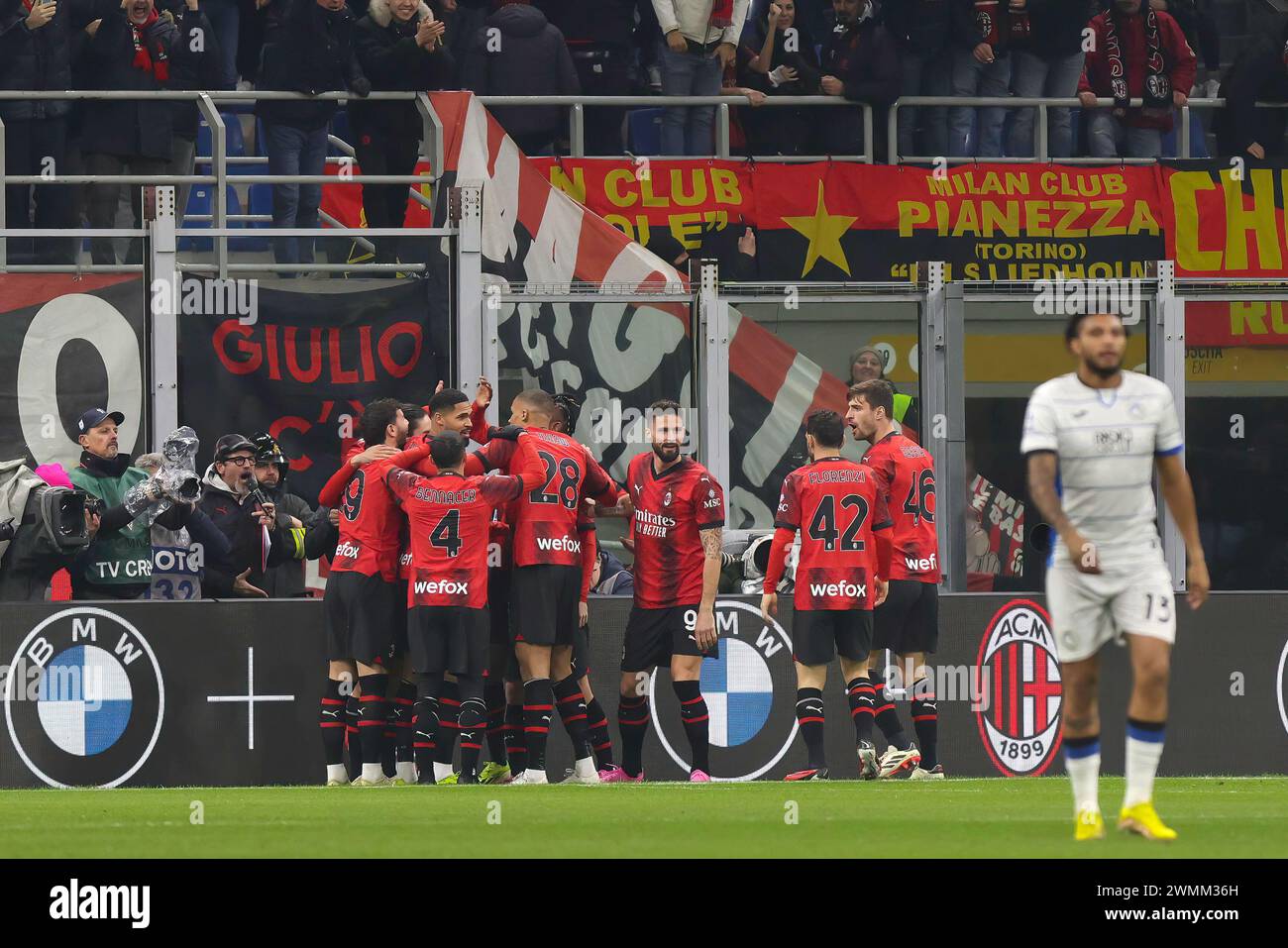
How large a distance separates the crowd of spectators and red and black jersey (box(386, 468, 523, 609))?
366 cm

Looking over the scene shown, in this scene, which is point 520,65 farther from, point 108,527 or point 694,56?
point 108,527

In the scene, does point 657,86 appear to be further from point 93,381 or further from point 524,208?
point 93,381

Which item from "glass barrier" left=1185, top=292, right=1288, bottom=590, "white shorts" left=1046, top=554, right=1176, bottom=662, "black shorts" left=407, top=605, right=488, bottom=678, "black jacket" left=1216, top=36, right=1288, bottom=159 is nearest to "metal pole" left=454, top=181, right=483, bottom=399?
"black shorts" left=407, top=605, right=488, bottom=678

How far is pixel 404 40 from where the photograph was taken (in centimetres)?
1712

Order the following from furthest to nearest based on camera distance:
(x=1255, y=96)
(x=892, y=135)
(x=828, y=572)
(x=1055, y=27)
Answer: (x=1255, y=96), (x=1055, y=27), (x=892, y=135), (x=828, y=572)

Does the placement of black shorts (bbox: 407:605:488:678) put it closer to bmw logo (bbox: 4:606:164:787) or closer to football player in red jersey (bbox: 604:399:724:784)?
football player in red jersey (bbox: 604:399:724:784)

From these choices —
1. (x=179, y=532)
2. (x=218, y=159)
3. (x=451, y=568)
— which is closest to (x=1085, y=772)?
(x=451, y=568)

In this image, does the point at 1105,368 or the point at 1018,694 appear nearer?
the point at 1105,368

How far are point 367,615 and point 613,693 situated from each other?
2.25m

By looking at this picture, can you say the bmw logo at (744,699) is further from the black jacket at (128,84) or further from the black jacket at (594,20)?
the black jacket at (594,20)

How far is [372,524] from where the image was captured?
13.5m

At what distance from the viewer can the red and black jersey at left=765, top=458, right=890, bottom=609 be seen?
43.3 feet
